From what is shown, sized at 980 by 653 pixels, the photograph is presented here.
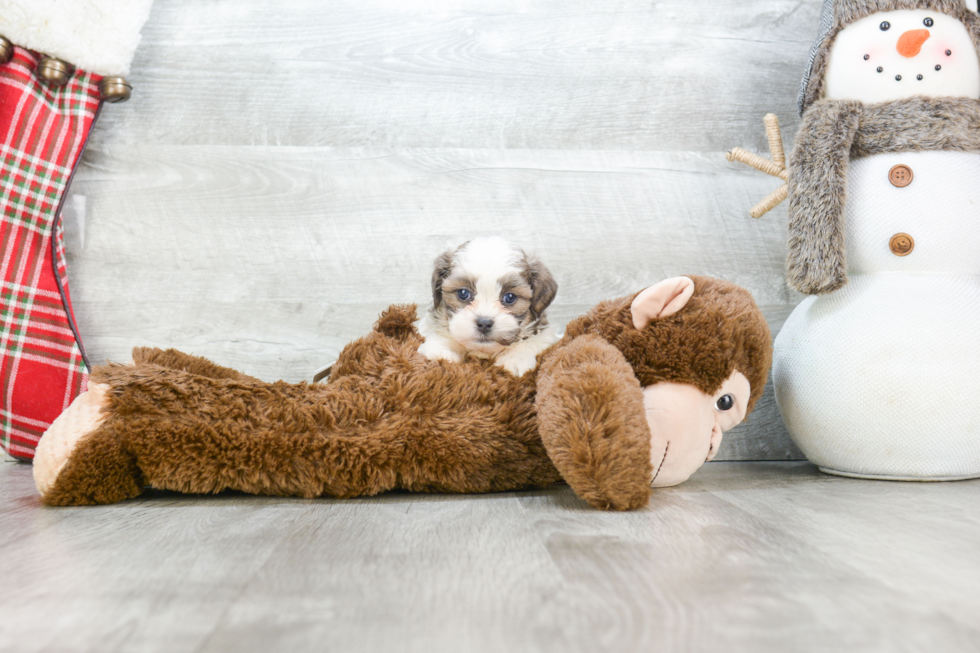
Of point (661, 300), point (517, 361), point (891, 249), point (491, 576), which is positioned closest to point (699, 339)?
point (661, 300)

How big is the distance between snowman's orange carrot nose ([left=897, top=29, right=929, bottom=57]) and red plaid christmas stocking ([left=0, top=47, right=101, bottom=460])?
1793mm

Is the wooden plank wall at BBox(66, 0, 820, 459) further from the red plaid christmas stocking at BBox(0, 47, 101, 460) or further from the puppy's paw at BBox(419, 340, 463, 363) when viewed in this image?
the puppy's paw at BBox(419, 340, 463, 363)

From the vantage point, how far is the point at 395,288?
5.42 feet

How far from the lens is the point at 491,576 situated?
72 centimetres

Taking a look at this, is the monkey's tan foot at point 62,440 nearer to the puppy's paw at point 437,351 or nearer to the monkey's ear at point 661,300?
the puppy's paw at point 437,351

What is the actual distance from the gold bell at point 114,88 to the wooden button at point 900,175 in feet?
5.64

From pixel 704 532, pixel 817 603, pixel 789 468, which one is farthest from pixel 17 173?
pixel 789 468

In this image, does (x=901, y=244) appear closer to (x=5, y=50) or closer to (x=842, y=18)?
(x=842, y=18)

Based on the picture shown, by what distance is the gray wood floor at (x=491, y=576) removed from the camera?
1.88 feet

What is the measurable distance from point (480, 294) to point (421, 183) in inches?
18.0

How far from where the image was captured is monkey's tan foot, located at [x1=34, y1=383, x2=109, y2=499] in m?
1.08

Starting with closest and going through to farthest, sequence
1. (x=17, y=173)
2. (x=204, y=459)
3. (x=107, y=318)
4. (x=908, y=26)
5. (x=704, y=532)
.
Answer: (x=704, y=532)
(x=204, y=459)
(x=908, y=26)
(x=17, y=173)
(x=107, y=318)

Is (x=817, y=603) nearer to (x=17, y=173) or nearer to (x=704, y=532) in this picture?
(x=704, y=532)

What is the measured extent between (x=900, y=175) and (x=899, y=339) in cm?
33
